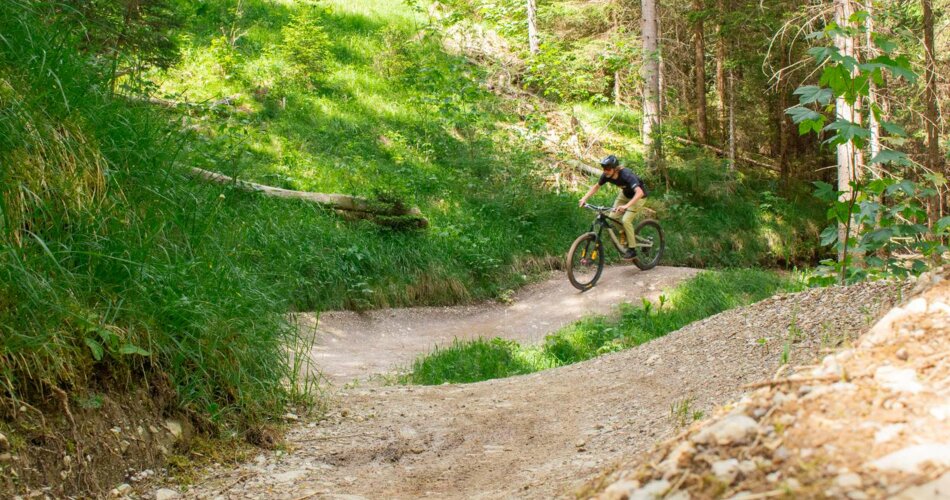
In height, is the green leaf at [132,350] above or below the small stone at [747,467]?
above

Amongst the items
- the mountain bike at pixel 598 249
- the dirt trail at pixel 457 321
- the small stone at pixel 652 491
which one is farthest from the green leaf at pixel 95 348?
the mountain bike at pixel 598 249

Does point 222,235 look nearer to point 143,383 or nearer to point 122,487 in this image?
point 143,383

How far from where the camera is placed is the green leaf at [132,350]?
140 inches

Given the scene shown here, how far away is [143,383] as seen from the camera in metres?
3.80

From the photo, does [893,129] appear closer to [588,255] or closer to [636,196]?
[636,196]

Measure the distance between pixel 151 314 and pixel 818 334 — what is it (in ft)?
13.6

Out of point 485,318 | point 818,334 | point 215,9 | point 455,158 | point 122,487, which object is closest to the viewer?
point 122,487

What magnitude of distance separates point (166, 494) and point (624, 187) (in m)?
10.1

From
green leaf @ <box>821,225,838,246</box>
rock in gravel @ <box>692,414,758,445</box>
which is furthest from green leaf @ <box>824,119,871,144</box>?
rock in gravel @ <box>692,414,758,445</box>

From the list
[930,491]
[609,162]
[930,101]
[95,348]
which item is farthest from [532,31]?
[930,491]

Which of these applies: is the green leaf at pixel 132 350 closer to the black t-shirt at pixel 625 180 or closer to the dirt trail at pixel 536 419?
the dirt trail at pixel 536 419

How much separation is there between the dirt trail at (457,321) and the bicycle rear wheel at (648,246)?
21cm

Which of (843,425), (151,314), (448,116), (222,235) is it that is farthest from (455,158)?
(843,425)

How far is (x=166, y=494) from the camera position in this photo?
133 inches
